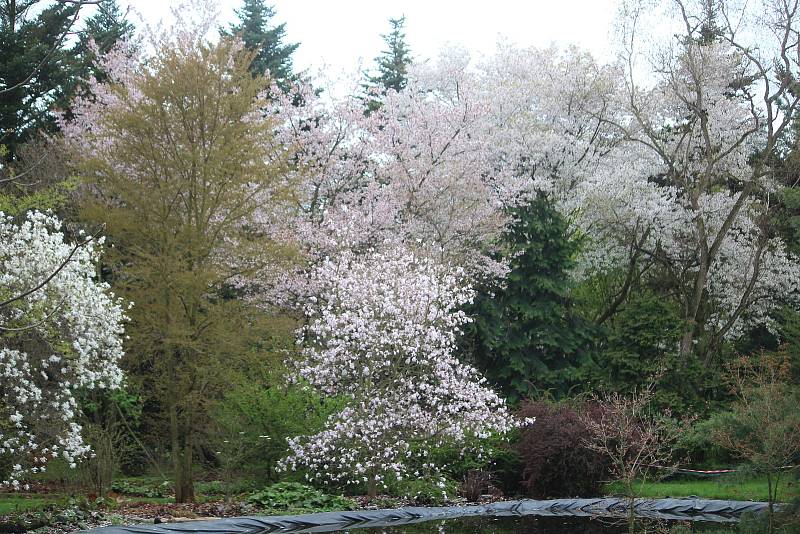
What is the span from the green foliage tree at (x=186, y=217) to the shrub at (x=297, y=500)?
1328 mm

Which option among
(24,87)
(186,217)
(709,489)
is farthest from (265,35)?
(709,489)

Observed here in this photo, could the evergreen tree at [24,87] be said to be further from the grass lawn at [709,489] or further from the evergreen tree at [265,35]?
the grass lawn at [709,489]

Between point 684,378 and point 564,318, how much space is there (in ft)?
15.0

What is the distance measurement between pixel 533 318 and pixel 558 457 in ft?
21.3

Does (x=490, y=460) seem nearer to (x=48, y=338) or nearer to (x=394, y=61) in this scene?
(x=48, y=338)

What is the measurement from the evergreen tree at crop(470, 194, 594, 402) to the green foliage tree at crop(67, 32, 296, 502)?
921 cm

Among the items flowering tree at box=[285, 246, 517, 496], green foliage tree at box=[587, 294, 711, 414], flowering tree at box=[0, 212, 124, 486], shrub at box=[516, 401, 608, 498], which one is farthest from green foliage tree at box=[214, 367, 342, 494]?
green foliage tree at box=[587, 294, 711, 414]

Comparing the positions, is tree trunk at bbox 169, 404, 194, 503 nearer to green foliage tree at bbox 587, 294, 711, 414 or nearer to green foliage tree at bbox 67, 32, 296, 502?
green foliage tree at bbox 67, 32, 296, 502

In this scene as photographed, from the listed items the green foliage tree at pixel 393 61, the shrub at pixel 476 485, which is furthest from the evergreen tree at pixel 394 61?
the shrub at pixel 476 485

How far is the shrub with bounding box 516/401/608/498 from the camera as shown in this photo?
15.9m

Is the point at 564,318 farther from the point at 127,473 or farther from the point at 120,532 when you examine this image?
the point at 120,532

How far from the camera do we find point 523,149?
78.6 ft

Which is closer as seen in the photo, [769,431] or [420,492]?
[769,431]

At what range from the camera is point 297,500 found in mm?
13266
